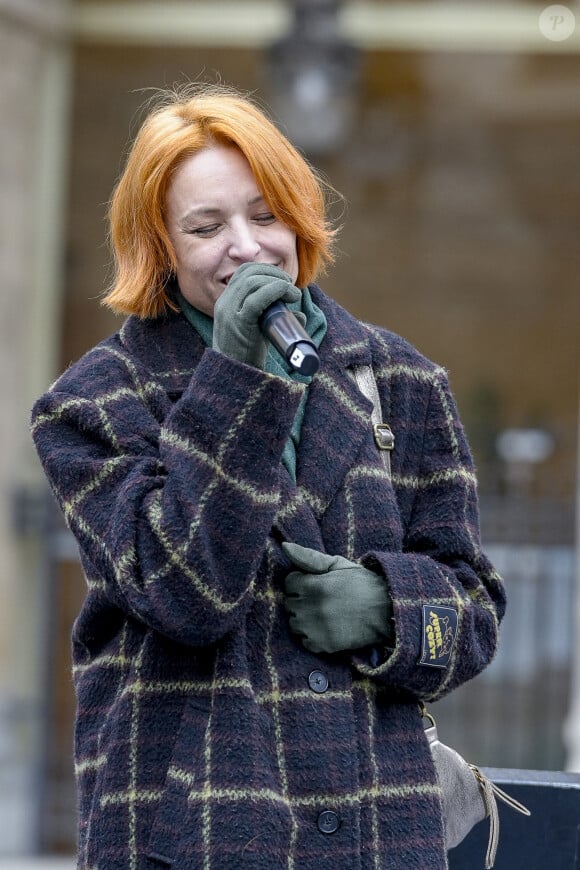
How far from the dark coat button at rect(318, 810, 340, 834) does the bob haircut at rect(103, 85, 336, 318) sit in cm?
74

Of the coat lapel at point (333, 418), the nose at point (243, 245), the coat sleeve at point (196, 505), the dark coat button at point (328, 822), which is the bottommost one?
the dark coat button at point (328, 822)

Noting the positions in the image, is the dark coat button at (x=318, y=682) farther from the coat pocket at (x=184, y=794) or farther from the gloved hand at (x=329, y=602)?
the coat pocket at (x=184, y=794)

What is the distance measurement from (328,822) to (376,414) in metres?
0.59

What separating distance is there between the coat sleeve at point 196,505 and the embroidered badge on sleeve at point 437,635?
0.83 ft

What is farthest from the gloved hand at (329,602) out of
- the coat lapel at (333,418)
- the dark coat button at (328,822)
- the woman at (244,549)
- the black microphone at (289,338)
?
the black microphone at (289,338)

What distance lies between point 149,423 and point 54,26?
5.67m

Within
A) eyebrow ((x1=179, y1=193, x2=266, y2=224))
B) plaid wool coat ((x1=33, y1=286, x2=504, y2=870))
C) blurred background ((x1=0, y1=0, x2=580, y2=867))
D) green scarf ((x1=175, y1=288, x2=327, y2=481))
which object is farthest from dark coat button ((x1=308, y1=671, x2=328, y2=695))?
blurred background ((x1=0, y1=0, x2=580, y2=867))

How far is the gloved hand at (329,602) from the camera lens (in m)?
1.86

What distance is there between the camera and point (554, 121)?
8062 millimetres

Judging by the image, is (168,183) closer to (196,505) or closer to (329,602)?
(196,505)

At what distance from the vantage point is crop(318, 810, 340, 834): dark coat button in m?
1.83

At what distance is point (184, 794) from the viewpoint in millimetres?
1808

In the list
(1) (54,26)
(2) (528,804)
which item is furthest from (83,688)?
(1) (54,26)

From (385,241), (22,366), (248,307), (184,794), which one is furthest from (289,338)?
(385,241)
